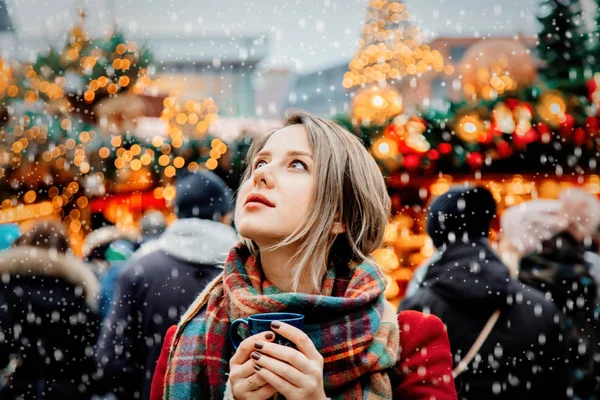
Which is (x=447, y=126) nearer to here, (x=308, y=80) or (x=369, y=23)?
(x=369, y=23)

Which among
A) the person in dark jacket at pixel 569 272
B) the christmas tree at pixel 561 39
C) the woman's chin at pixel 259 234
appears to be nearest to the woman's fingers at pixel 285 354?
the woman's chin at pixel 259 234

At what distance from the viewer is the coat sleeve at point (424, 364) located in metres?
1.29

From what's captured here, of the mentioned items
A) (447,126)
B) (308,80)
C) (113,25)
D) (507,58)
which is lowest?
(308,80)

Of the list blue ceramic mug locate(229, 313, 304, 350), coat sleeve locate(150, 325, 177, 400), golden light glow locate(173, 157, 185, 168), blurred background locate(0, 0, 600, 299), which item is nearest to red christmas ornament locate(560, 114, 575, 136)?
blurred background locate(0, 0, 600, 299)

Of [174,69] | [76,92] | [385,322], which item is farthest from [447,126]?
[174,69]

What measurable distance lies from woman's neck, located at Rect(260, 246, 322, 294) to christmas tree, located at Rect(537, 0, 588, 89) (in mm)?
7561

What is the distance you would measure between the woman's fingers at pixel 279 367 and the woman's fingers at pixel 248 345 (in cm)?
2

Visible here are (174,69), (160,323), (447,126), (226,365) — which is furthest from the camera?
(174,69)

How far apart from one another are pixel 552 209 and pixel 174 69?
16.0 m

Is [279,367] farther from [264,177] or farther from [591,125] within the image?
[591,125]

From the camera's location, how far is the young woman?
1.25 m

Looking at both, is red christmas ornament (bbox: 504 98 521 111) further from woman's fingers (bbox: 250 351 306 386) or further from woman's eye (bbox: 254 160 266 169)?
woman's fingers (bbox: 250 351 306 386)

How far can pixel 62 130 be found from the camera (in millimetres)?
7680

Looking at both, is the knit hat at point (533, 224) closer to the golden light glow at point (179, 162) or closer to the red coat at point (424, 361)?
the red coat at point (424, 361)
